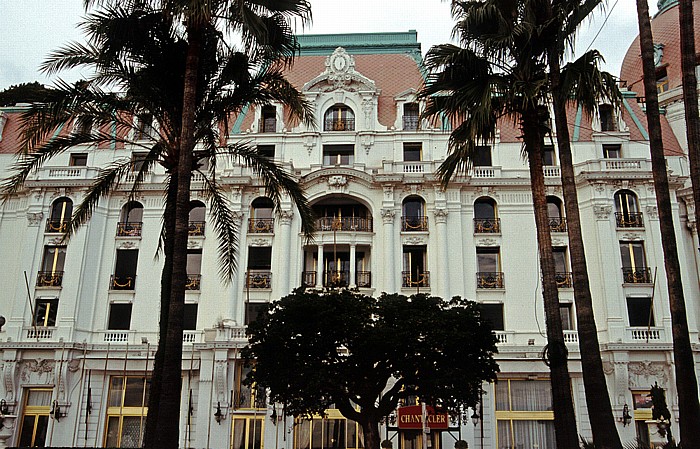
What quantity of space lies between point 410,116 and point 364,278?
10340mm

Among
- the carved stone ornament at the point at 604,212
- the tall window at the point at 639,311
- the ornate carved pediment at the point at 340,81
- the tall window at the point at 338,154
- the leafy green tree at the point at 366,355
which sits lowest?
the leafy green tree at the point at 366,355

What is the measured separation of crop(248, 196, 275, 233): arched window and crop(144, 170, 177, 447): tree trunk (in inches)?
720

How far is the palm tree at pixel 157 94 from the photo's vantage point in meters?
17.6

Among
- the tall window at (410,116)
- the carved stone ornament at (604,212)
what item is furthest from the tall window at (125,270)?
the carved stone ornament at (604,212)

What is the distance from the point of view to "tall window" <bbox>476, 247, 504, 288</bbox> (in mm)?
35750

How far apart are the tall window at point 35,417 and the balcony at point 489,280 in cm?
2315

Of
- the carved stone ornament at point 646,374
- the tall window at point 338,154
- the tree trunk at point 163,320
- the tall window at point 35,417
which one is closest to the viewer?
the tree trunk at point 163,320

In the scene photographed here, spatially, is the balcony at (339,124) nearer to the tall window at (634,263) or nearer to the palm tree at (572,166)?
the tall window at (634,263)

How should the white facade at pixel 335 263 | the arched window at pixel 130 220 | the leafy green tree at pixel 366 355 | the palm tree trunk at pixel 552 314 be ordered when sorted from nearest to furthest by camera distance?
the palm tree trunk at pixel 552 314 < the leafy green tree at pixel 366 355 < the white facade at pixel 335 263 < the arched window at pixel 130 220

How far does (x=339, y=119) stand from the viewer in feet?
129

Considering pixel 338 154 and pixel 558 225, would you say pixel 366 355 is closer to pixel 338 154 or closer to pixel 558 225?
pixel 558 225

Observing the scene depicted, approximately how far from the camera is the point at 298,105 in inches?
749

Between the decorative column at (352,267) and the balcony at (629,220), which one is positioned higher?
the balcony at (629,220)

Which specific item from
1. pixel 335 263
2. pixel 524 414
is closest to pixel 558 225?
pixel 524 414
